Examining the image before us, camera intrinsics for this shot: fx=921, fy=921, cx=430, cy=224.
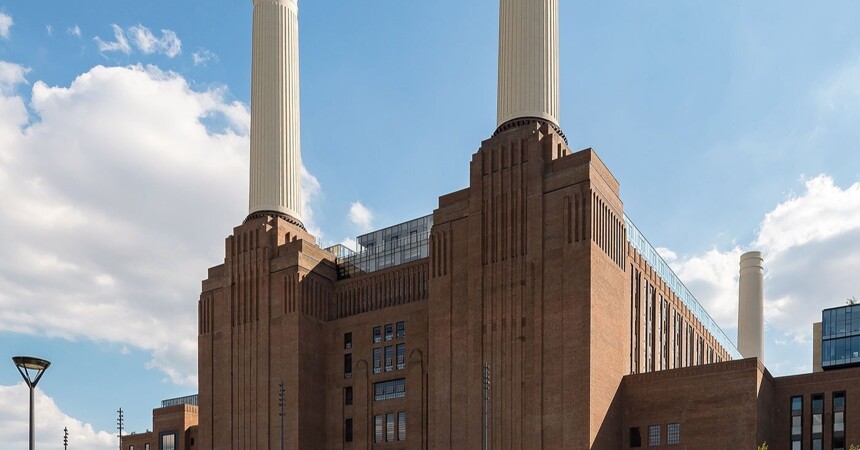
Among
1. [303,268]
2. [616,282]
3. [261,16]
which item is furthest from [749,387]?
[261,16]

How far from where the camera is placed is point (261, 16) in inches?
4085

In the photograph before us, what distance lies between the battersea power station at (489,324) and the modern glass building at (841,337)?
230 millimetres

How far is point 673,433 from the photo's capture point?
70688 mm

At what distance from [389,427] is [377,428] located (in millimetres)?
1569

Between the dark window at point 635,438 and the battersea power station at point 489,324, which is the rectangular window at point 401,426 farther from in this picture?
the dark window at point 635,438

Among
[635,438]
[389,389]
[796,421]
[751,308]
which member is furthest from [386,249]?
[751,308]

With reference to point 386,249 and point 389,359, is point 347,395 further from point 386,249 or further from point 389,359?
point 386,249

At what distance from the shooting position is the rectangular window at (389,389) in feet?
281

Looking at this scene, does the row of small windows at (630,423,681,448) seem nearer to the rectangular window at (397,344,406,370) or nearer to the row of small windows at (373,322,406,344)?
the rectangular window at (397,344,406,370)

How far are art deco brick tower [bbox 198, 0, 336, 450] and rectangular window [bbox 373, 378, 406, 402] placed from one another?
6837 mm

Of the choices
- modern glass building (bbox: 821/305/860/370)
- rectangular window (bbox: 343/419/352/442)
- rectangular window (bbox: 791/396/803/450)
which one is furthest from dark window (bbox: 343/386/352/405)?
modern glass building (bbox: 821/305/860/370)

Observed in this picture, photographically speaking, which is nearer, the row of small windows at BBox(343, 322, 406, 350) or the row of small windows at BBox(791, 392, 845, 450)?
the row of small windows at BBox(791, 392, 845, 450)

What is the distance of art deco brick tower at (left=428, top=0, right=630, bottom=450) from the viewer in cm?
6981

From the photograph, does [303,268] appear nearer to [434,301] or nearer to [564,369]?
[434,301]
